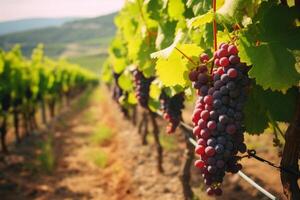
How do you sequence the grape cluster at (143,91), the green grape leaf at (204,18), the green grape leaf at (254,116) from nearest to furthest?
the green grape leaf at (204,18)
the green grape leaf at (254,116)
the grape cluster at (143,91)

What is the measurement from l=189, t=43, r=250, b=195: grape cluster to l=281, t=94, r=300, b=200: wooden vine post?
29cm

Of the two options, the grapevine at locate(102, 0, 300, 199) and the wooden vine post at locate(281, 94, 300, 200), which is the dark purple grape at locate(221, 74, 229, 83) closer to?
the grapevine at locate(102, 0, 300, 199)

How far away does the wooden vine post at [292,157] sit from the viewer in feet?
8.10

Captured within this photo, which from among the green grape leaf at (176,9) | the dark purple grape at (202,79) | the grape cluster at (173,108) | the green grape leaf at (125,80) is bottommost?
the grape cluster at (173,108)

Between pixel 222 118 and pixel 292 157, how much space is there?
0.54m

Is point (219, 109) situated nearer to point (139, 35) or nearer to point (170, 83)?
point (170, 83)

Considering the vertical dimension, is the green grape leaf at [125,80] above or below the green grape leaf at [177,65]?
below

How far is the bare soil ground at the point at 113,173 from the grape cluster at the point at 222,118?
345 centimetres

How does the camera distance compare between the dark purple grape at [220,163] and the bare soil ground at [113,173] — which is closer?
the dark purple grape at [220,163]

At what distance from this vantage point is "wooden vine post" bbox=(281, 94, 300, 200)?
2469 millimetres

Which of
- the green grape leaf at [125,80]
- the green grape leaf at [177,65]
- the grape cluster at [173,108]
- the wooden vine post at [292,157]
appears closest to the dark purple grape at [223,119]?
the wooden vine post at [292,157]

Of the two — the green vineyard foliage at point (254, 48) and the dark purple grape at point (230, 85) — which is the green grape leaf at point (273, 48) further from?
the dark purple grape at point (230, 85)

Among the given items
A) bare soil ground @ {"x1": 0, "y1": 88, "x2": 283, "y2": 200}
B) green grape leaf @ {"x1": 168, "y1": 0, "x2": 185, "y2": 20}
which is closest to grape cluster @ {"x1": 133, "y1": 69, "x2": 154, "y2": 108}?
bare soil ground @ {"x1": 0, "y1": 88, "x2": 283, "y2": 200}

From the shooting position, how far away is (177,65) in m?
2.83
